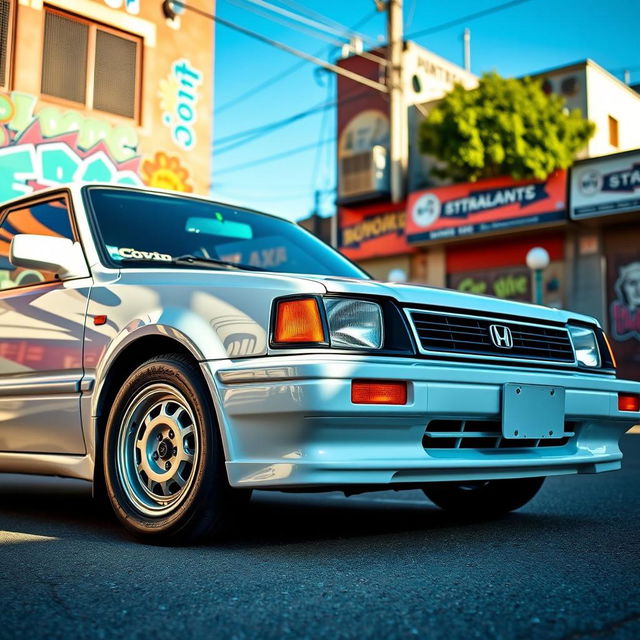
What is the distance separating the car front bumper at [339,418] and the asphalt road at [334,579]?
0.32 meters

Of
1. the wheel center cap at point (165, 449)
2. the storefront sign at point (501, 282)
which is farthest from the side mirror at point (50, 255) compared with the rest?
the storefront sign at point (501, 282)

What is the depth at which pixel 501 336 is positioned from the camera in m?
3.70

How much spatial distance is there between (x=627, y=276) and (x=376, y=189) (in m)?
6.99

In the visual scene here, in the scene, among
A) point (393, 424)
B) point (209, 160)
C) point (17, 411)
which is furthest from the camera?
point (209, 160)

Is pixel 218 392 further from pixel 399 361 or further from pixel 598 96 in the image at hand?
pixel 598 96

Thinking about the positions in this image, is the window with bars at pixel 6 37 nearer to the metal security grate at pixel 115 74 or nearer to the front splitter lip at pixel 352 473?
the metal security grate at pixel 115 74

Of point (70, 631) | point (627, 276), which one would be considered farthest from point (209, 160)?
point (70, 631)

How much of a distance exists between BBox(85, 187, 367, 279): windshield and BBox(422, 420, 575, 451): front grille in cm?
138

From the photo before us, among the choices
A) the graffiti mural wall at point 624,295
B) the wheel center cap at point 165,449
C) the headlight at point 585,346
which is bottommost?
the wheel center cap at point 165,449

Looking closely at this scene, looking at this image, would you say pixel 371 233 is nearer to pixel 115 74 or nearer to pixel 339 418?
pixel 115 74

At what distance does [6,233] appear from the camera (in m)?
4.97

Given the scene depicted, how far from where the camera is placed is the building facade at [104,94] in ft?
40.0

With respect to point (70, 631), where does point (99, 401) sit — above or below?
above

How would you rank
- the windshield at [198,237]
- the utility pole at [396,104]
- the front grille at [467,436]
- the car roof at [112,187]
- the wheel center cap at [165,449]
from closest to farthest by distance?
the front grille at [467,436] < the wheel center cap at [165,449] < the windshield at [198,237] < the car roof at [112,187] < the utility pole at [396,104]
